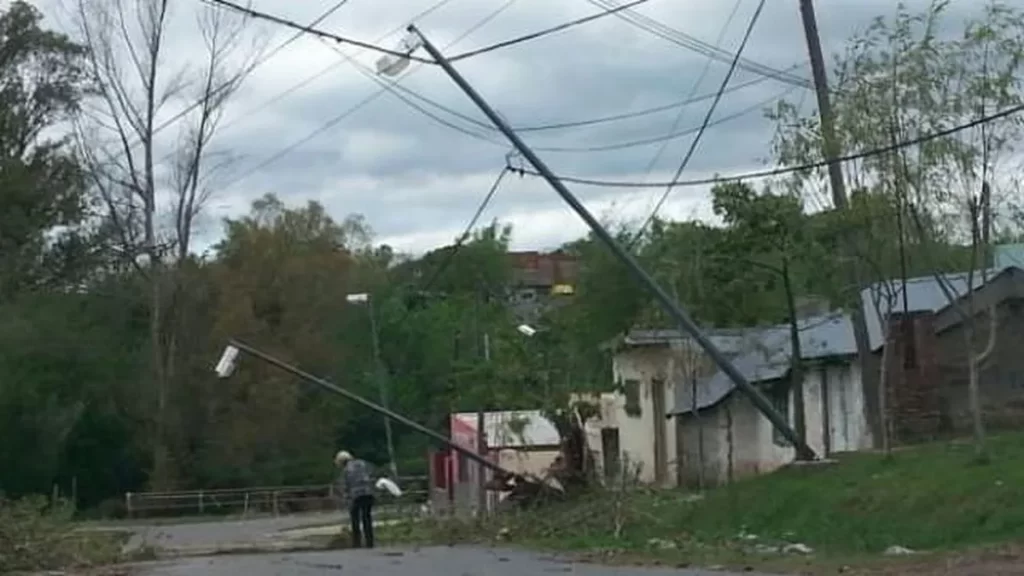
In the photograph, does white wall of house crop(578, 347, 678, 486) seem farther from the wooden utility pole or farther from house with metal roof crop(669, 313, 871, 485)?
the wooden utility pole

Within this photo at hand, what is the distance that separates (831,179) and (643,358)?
21.2 m

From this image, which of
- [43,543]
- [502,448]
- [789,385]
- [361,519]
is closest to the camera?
[43,543]

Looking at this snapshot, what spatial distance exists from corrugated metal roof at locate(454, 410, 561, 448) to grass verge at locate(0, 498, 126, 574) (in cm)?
1200

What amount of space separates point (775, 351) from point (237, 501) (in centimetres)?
3114

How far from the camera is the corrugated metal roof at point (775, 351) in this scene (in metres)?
42.4

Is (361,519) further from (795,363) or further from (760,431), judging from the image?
(760,431)

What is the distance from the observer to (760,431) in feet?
152

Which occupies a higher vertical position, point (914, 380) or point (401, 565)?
point (914, 380)

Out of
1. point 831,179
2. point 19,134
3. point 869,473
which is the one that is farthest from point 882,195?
point 19,134

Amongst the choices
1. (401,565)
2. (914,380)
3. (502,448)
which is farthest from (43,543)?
(502,448)

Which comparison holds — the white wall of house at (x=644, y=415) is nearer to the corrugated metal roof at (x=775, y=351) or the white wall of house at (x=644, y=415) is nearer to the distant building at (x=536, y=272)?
the corrugated metal roof at (x=775, y=351)

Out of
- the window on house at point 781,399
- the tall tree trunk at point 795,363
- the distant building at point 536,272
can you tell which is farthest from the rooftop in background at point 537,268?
the tall tree trunk at point 795,363

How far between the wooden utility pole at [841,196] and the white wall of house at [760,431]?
1.93 metres

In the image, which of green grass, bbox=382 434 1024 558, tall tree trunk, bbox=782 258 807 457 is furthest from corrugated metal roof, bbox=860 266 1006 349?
green grass, bbox=382 434 1024 558
